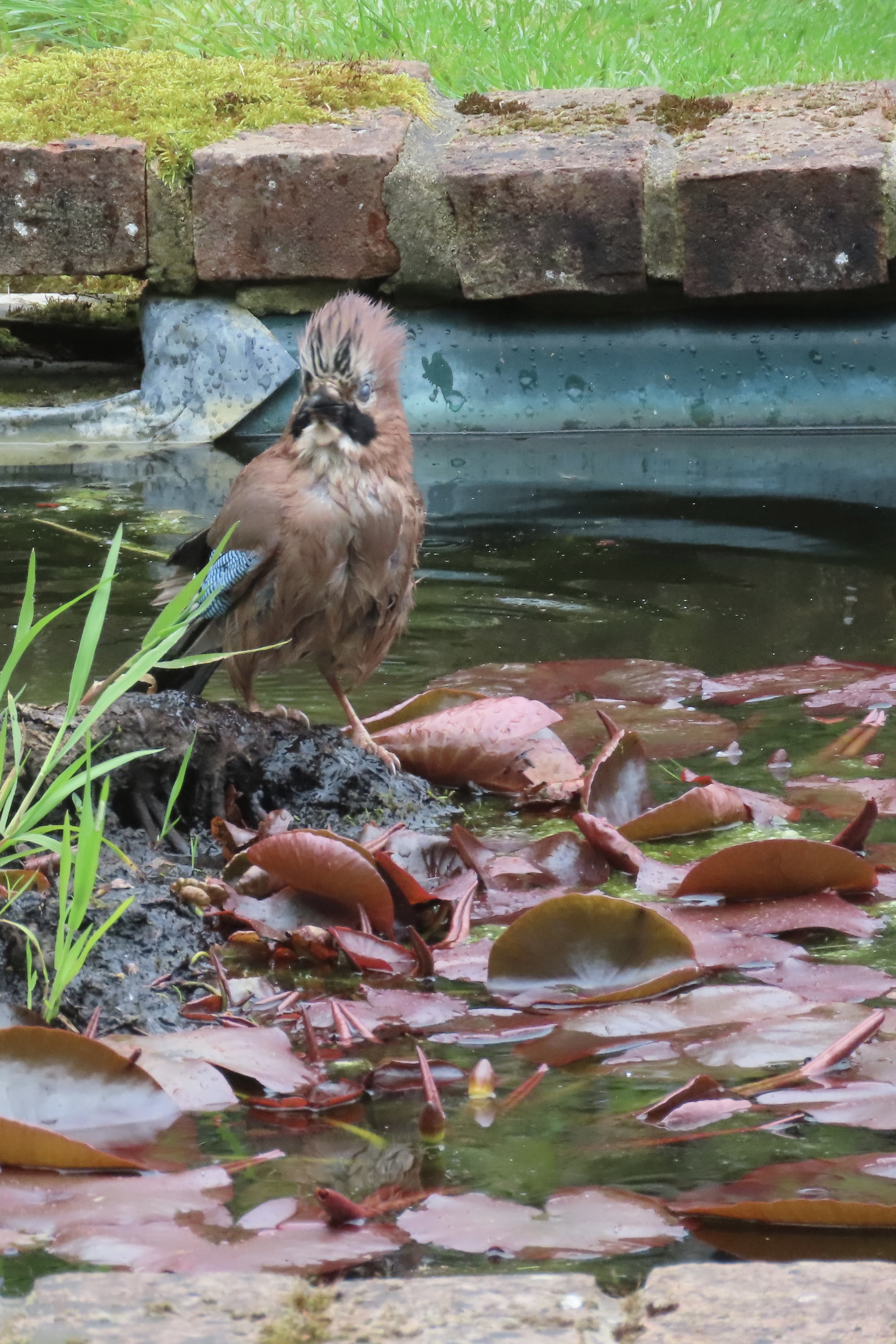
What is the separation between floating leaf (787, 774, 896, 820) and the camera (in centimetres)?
274

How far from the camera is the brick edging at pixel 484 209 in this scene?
5.76 metres

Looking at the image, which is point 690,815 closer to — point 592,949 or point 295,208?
point 592,949

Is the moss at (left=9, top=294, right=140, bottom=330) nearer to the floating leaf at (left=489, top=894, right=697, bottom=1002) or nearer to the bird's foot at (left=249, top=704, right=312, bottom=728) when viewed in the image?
the bird's foot at (left=249, top=704, right=312, bottom=728)

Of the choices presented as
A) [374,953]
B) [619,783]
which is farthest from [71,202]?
[374,953]

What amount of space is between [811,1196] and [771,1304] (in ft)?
0.93

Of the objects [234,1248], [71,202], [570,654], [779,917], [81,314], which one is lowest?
[570,654]

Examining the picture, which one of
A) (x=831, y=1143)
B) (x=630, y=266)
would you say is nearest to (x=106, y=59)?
(x=630, y=266)

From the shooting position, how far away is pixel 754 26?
7809 mm

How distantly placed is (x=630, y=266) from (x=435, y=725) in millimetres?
3244

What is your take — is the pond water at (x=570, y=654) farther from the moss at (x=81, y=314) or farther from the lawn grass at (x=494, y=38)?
the lawn grass at (x=494, y=38)

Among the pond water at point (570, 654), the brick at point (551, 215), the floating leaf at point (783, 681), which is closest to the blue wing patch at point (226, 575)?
the pond water at point (570, 654)

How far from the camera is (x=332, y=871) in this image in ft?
7.39

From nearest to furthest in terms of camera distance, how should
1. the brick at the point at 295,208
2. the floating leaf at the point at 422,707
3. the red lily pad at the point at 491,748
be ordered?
1. the red lily pad at the point at 491,748
2. the floating leaf at the point at 422,707
3. the brick at the point at 295,208

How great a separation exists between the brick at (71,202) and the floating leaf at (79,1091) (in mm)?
4888
